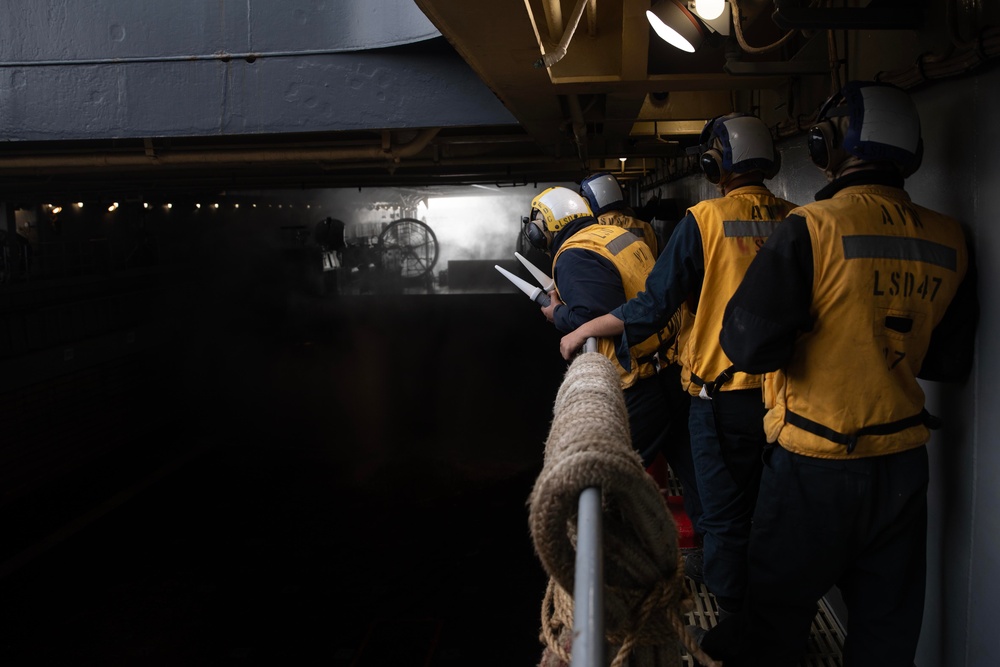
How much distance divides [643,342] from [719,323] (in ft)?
2.80

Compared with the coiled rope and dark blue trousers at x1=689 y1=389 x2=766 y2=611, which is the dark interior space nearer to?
dark blue trousers at x1=689 y1=389 x2=766 y2=611

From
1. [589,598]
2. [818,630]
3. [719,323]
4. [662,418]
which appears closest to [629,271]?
[662,418]

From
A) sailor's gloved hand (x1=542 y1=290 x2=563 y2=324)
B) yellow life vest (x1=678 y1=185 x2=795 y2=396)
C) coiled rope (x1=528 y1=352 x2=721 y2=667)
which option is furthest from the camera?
sailor's gloved hand (x1=542 y1=290 x2=563 y2=324)

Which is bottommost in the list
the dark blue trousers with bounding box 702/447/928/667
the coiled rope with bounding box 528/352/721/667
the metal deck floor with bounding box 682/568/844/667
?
the metal deck floor with bounding box 682/568/844/667

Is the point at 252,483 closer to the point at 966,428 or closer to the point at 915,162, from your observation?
the point at 966,428

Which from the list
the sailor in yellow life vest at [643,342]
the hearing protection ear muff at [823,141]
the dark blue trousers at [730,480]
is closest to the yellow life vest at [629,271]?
the sailor in yellow life vest at [643,342]

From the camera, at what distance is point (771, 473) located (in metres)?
2.21

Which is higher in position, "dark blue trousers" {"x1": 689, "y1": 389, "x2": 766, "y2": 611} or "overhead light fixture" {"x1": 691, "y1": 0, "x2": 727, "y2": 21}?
"overhead light fixture" {"x1": 691, "y1": 0, "x2": 727, "y2": 21}

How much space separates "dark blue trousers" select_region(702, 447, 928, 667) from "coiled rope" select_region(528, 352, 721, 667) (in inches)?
42.8

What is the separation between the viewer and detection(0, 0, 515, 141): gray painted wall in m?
5.02

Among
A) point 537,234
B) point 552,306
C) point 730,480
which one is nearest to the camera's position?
point 730,480

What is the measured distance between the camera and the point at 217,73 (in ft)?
17.0

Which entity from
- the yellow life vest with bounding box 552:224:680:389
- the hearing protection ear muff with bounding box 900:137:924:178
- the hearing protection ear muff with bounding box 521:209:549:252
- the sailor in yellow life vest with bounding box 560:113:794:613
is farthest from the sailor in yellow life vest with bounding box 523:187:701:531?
the hearing protection ear muff with bounding box 900:137:924:178

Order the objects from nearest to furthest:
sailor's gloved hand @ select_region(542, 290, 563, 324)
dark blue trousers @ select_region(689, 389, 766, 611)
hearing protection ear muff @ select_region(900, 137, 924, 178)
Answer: hearing protection ear muff @ select_region(900, 137, 924, 178) → dark blue trousers @ select_region(689, 389, 766, 611) → sailor's gloved hand @ select_region(542, 290, 563, 324)
